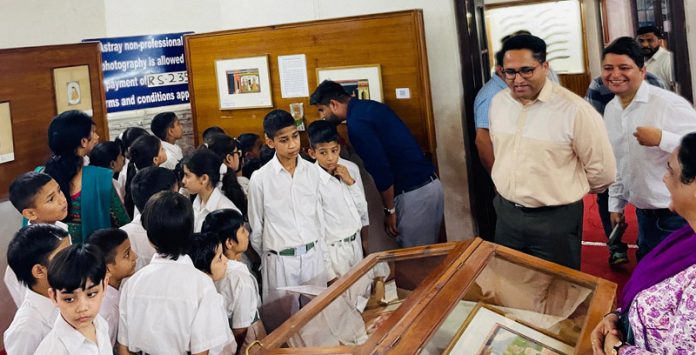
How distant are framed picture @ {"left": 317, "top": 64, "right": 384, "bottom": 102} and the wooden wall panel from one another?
1.73 metres

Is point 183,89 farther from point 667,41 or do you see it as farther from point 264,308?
point 667,41

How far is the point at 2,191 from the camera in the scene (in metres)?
4.36

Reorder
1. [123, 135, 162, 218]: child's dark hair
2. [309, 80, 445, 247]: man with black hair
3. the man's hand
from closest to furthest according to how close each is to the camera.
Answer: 1. the man's hand
2. [123, 135, 162, 218]: child's dark hair
3. [309, 80, 445, 247]: man with black hair

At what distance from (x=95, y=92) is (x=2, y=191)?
942mm

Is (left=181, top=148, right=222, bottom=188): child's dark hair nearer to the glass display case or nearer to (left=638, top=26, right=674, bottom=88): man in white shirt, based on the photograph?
the glass display case

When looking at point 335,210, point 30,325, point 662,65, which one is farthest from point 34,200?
point 662,65

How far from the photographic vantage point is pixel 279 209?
3.51 m

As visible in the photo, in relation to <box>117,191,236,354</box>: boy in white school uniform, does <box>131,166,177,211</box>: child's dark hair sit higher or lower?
higher

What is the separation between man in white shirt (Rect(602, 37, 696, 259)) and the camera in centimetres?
351

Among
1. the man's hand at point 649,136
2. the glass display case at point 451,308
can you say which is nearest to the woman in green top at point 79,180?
the glass display case at point 451,308

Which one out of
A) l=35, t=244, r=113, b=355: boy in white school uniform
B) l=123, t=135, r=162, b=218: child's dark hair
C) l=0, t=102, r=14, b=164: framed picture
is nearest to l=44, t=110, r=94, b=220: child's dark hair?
l=123, t=135, r=162, b=218: child's dark hair

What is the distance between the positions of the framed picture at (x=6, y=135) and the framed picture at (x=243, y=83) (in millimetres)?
1540

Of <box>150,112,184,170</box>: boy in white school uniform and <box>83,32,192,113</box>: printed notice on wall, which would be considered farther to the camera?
<box>83,32,192,113</box>: printed notice on wall

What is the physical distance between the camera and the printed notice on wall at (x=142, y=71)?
6348mm
